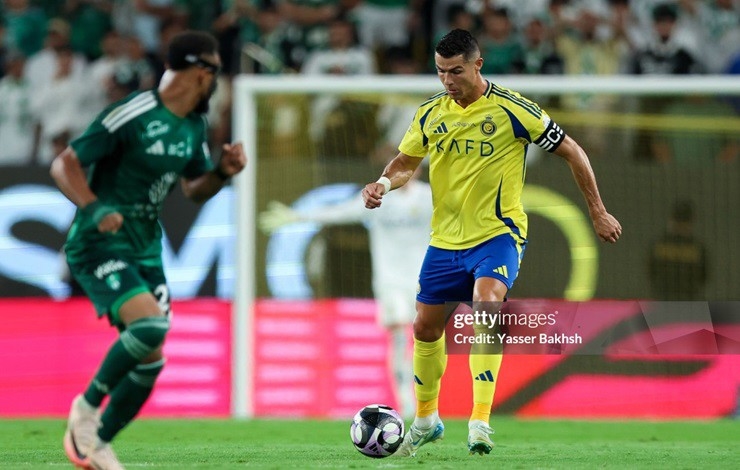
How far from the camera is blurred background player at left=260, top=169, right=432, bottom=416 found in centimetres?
1343

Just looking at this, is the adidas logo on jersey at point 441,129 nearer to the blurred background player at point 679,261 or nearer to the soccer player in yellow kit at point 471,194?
the soccer player in yellow kit at point 471,194

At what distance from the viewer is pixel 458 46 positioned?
838 cm

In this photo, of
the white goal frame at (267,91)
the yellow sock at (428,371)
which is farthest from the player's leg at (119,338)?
the white goal frame at (267,91)

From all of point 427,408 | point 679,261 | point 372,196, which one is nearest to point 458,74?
point 372,196

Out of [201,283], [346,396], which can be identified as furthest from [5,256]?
[346,396]

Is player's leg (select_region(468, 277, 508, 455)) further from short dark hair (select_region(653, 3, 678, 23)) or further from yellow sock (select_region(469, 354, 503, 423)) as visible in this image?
short dark hair (select_region(653, 3, 678, 23))

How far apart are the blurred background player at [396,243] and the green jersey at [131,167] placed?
582cm

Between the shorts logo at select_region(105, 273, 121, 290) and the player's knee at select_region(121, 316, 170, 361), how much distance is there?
25 cm

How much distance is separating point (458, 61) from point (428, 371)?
1.91m

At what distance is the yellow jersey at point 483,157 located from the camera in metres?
8.61

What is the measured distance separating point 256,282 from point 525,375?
282 centimetres

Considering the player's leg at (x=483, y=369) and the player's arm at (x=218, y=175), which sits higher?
the player's arm at (x=218, y=175)

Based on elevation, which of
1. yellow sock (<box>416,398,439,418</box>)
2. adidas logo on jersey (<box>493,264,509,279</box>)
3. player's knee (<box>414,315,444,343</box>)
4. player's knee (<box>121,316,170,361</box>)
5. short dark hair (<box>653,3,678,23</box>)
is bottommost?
yellow sock (<box>416,398,439,418</box>)

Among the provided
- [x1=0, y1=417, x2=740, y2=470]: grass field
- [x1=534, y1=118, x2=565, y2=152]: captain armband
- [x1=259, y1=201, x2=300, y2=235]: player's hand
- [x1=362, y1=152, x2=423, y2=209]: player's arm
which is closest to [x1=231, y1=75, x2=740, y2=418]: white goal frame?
[x1=259, y1=201, x2=300, y2=235]: player's hand
